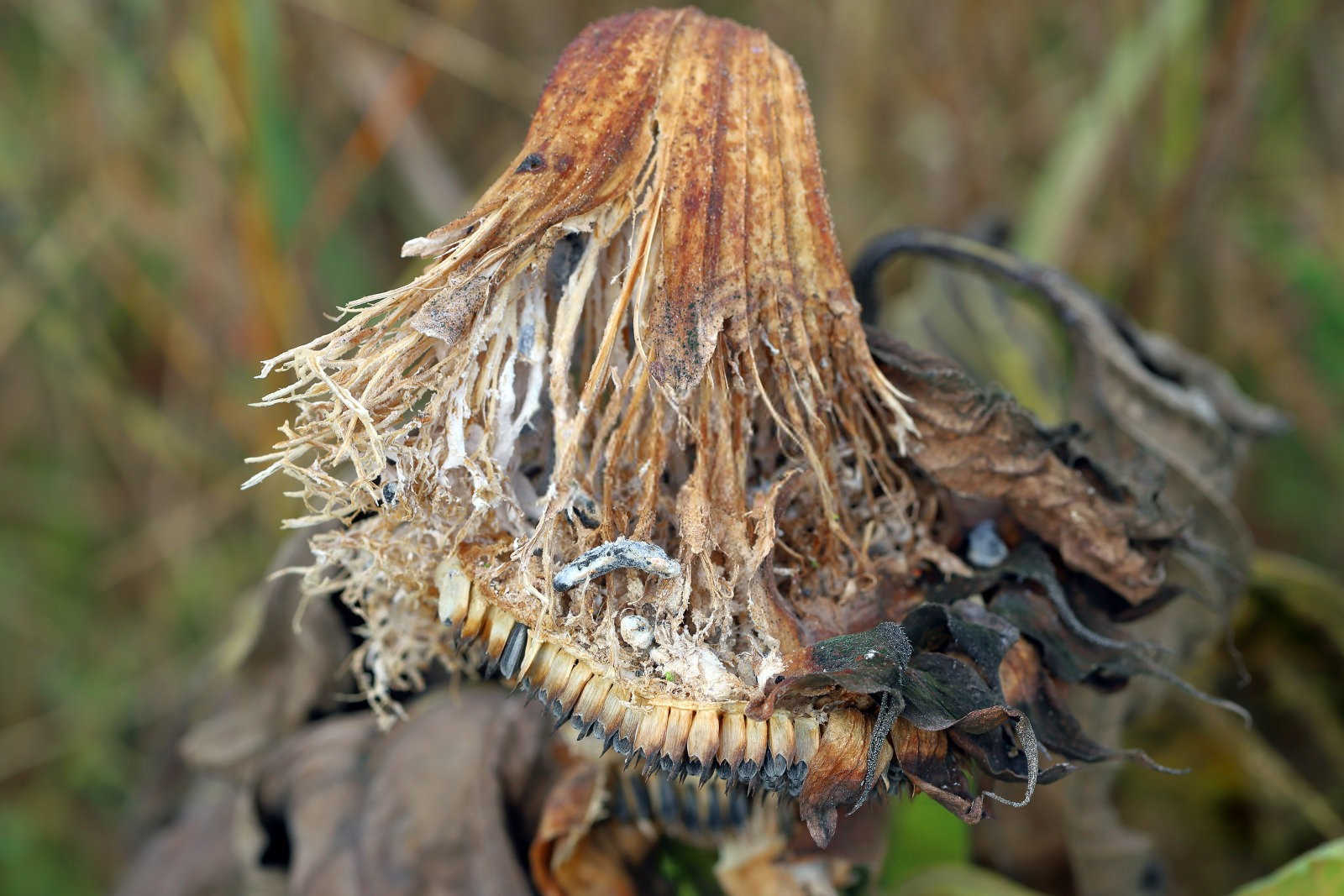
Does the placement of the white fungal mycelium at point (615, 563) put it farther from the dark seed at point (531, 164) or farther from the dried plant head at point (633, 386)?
the dark seed at point (531, 164)

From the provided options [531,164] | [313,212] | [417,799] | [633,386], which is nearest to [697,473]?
[633,386]

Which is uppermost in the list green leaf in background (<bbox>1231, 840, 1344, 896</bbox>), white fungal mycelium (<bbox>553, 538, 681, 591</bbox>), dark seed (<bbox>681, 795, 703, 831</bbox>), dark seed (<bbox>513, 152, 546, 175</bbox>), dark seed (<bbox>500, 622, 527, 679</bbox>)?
dark seed (<bbox>513, 152, 546, 175</bbox>)

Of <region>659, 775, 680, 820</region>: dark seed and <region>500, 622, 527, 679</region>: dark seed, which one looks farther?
<region>659, 775, 680, 820</region>: dark seed

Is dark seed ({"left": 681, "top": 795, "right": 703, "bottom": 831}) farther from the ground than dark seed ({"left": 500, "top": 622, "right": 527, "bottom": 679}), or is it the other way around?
dark seed ({"left": 500, "top": 622, "right": 527, "bottom": 679})

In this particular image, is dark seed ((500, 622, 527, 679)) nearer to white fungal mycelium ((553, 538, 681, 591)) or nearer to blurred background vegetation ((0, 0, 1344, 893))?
white fungal mycelium ((553, 538, 681, 591))

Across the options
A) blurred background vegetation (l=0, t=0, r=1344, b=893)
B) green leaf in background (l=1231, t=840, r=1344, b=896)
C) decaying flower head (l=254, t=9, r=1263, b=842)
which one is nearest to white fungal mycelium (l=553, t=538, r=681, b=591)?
decaying flower head (l=254, t=9, r=1263, b=842)

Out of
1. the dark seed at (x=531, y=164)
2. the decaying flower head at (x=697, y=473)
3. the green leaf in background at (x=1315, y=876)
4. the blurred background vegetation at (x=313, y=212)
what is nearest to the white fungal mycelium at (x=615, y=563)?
the decaying flower head at (x=697, y=473)

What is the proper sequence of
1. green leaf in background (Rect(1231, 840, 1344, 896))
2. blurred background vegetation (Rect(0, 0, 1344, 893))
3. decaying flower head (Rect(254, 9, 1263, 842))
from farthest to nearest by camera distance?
blurred background vegetation (Rect(0, 0, 1344, 893)) < green leaf in background (Rect(1231, 840, 1344, 896)) < decaying flower head (Rect(254, 9, 1263, 842))

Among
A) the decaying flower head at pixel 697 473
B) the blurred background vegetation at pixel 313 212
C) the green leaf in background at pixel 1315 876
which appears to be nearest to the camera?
the decaying flower head at pixel 697 473
